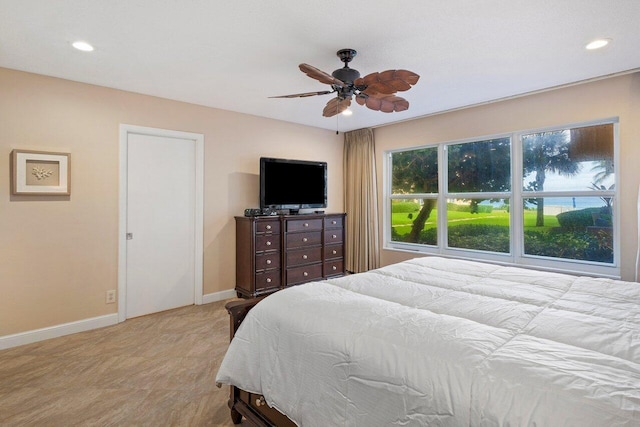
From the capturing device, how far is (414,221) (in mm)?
5008

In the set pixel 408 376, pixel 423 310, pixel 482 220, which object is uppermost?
pixel 482 220

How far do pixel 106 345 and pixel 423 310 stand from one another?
2.89m

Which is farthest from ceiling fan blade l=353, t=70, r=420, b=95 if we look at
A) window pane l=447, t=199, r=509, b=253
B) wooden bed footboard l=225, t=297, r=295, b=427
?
window pane l=447, t=199, r=509, b=253

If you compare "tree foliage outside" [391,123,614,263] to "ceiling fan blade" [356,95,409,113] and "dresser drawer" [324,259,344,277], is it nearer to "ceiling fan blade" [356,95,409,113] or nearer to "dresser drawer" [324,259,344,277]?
"dresser drawer" [324,259,344,277]

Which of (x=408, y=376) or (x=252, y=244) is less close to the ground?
(x=252, y=244)

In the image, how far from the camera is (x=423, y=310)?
5.17 feet

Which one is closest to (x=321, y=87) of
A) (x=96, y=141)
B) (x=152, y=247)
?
(x=96, y=141)

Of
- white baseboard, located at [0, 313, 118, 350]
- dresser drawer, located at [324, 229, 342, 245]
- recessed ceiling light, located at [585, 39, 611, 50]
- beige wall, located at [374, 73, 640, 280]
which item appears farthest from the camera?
dresser drawer, located at [324, 229, 342, 245]

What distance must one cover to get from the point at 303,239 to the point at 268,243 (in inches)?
21.3

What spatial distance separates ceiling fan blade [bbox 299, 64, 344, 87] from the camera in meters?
2.12

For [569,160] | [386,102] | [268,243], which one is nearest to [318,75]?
[386,102]

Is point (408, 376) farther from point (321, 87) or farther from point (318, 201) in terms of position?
point (318, 201)

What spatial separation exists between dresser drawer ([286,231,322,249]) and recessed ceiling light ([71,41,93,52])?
273 centimetres

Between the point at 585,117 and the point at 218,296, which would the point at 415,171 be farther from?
the point at 218,296
